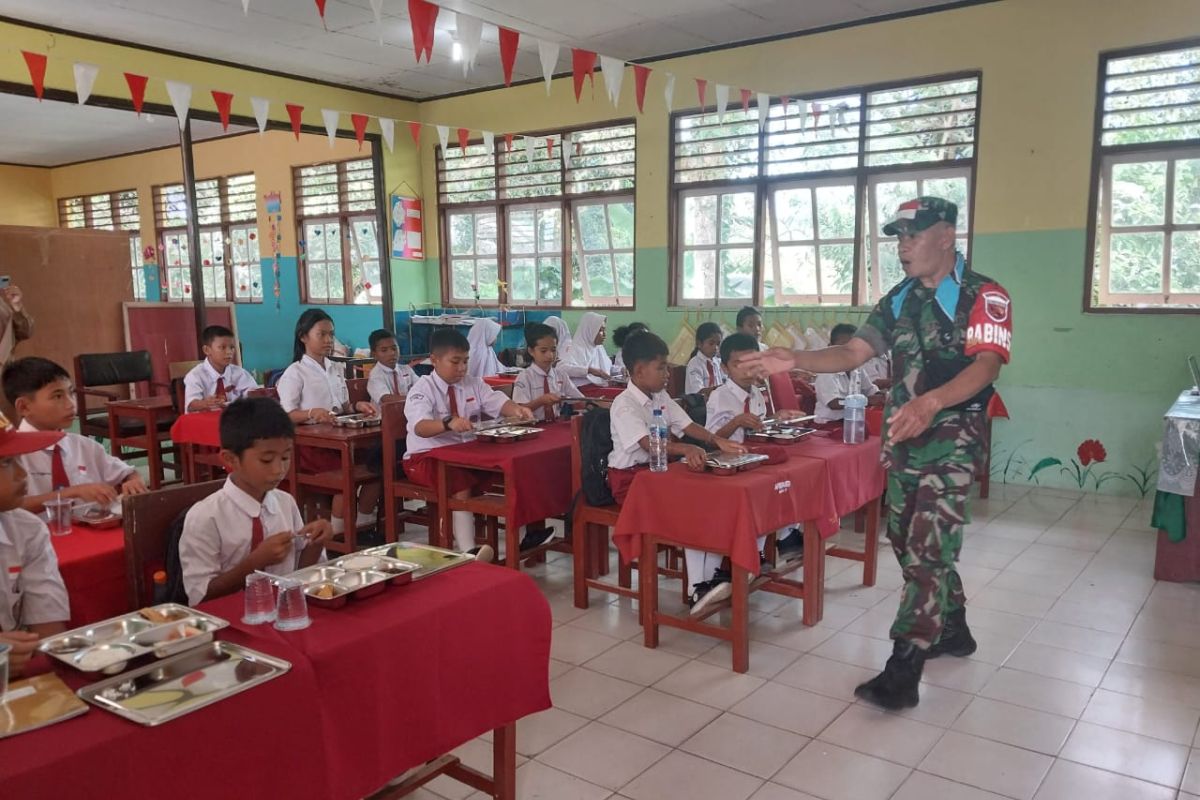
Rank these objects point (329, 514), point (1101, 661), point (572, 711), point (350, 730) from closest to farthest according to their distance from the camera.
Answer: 1. point (350, 730)
2. point (572, 711)
3. point (1101, 661)
4. point (329, 514)

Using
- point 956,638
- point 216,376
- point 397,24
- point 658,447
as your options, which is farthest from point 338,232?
point 956,638

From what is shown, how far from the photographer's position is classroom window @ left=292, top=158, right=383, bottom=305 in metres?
9.08

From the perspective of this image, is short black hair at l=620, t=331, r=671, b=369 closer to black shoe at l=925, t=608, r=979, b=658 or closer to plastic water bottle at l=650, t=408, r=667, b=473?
plastic water bottle at l=650, t=408, r=667, b=473

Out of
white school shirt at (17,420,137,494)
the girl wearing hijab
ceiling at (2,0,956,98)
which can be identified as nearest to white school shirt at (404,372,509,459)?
white school shirt at (17,420,137,494)

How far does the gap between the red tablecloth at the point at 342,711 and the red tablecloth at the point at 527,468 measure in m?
1.56

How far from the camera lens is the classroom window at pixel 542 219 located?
7.80 m

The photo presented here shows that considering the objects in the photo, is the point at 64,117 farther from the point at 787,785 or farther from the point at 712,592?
Answer: the point at 787,785

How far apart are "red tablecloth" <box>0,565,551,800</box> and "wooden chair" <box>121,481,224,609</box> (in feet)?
1.45

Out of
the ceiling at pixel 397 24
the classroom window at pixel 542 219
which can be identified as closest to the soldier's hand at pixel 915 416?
the ceiling at pixel 397 24

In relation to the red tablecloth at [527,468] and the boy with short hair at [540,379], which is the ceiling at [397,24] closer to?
the boy with short hair at [540,379]

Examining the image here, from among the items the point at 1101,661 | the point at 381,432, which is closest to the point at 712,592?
the point at 1101,661

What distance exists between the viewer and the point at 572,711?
9.04 feet

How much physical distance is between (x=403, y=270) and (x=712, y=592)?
21.9 ft

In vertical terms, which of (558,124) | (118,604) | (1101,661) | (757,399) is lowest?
(1101,661)
